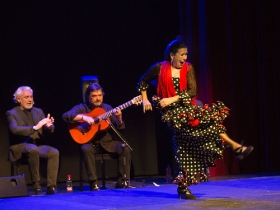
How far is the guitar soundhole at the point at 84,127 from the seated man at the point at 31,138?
13.3 inches

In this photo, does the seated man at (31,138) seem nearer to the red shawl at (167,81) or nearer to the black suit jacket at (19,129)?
the black suit jacket at (19,129)

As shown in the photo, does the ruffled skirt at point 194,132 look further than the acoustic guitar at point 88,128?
No

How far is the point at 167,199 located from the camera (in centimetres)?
464

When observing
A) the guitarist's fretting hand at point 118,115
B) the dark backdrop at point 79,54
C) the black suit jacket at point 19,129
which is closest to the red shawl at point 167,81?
the guitarist's fretting hand at point 118,115

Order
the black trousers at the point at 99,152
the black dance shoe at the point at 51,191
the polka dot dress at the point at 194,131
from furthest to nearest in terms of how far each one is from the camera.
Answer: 1. the black trousers at the point at 99,152
2. the black dance shoe at the point at 51,191
3. the polka dot dress at the point at 194,131

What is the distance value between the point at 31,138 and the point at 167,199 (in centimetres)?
225

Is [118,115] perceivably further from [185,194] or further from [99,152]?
[185,194]

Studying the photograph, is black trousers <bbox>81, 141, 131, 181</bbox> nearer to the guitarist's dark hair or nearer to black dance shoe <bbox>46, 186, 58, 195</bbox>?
black dance shoe <bbox>46, 186, 58, 195</bbox>

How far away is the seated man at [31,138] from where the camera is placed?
5.95 metres

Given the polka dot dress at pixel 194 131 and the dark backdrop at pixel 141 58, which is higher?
the dark backdrop at pixel 141 58

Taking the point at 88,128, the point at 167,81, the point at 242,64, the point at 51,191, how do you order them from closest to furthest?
the point at 167,81 → the point at 51,191 → the point at 88,128 → the point at 242,64

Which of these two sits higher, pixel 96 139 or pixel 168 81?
pixel 168 81

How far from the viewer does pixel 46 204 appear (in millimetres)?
4520

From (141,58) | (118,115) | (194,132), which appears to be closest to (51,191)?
(118,115)
